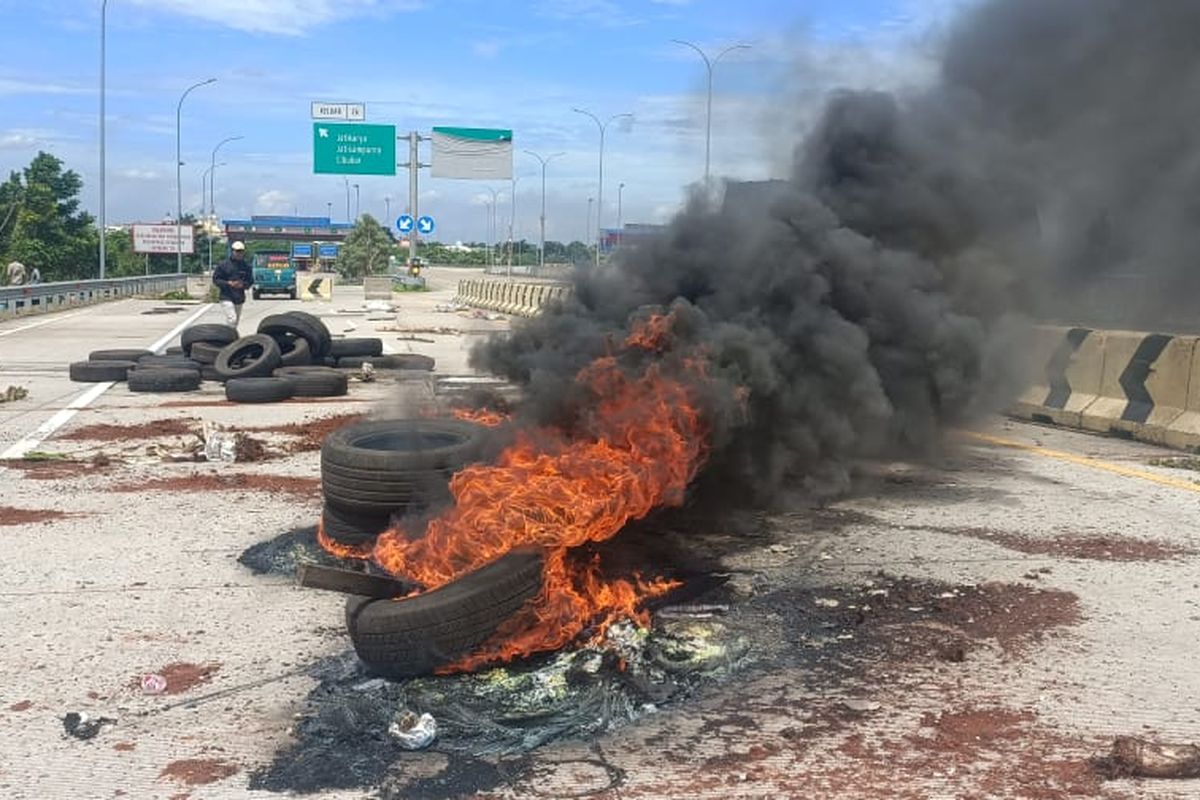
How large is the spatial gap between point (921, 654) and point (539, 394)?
2.51 m

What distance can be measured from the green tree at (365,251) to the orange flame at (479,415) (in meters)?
79.4

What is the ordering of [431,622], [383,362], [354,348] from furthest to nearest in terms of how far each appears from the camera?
1. [383,362]
2. [354,348]
3. [431,622]

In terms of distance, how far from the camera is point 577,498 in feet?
17.3

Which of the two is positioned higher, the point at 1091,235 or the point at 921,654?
the point at 1091,235

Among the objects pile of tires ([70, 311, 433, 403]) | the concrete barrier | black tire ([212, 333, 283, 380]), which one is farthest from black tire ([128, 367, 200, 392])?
the concrete barrier

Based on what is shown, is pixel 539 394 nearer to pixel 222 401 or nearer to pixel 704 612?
pixel 704 612

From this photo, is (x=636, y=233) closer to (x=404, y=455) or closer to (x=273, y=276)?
(x=404, y=455)

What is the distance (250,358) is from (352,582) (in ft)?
35.2

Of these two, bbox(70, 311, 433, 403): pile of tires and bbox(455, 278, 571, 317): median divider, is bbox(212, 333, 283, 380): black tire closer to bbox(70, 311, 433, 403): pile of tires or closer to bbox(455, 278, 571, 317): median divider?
bbox(70, 311, 433, 403): pile of tires

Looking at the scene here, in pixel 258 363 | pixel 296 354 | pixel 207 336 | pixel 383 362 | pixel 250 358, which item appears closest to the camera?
pixel 258 363

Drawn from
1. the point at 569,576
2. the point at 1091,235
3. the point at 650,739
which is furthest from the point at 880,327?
the point at 650,739

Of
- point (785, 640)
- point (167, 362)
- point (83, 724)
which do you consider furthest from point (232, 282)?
point (785, 640)

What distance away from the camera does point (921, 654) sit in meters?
4.91

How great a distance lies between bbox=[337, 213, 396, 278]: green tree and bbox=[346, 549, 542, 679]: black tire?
8231cm
